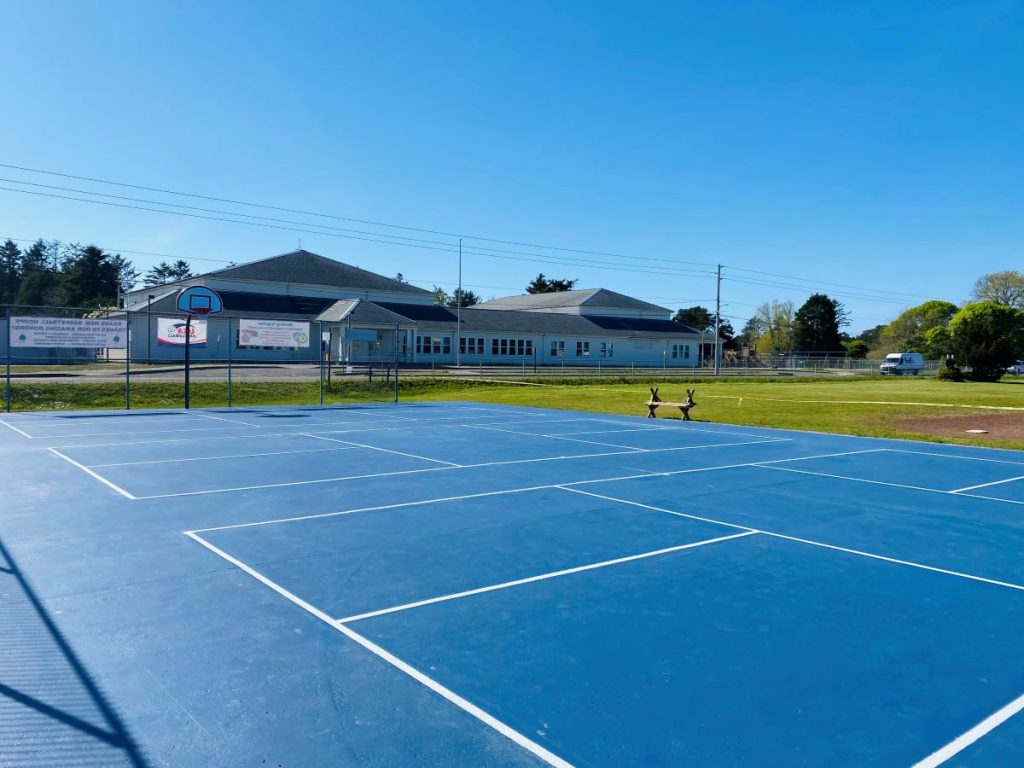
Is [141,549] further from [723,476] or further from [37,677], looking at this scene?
[723,476]

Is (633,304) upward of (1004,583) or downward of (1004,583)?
upward

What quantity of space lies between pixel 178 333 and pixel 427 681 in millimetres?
24564

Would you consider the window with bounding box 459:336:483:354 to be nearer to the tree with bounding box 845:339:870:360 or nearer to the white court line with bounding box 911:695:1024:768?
the white court line with bounding box 911:695:1024:768

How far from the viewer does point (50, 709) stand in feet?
12.3

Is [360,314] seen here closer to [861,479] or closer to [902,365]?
[861,479]

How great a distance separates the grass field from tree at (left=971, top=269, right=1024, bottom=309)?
65705mm

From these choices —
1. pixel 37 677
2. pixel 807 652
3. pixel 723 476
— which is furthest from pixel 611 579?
pixel 723 476

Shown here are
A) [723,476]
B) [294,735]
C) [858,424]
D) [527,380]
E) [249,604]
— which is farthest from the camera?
[527,380]

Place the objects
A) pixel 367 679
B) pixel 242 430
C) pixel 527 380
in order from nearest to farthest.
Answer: pixel 367 679 < pixel 242 430 < pixel 527 380

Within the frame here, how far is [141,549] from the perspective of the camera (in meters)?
6.80

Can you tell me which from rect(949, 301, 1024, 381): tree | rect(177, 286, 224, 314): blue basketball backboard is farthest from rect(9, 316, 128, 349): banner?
rect(949, 301, 1024, 381): tree

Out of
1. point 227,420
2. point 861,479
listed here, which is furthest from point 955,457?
point 227,420

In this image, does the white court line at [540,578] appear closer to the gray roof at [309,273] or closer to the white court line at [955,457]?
the white court line at [955,457]

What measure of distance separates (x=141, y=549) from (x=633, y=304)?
3049 inches
